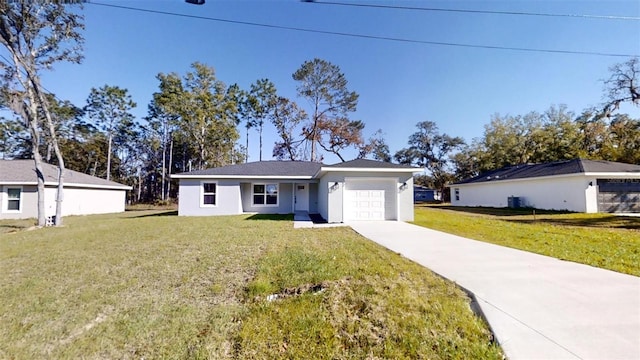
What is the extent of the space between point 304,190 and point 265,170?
2.88 metres

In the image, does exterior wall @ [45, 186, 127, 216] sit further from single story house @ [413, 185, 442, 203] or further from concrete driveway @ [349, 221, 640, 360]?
single story house @ [413, 185, 442, 203]

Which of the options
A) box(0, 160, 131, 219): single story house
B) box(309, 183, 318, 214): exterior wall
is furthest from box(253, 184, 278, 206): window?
box(0, 160, 131, 219): single story house

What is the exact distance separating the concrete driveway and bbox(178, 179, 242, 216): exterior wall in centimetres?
1300

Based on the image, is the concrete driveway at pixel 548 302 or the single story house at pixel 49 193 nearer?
the concrete driveway at pixel 548 302

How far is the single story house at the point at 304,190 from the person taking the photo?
12.1 metres

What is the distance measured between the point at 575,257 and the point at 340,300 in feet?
18.1

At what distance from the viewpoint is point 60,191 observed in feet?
43.0

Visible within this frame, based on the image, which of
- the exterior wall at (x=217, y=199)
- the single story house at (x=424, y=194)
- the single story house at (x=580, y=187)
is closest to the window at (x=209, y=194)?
the exterior wall at (x=217, y=199)

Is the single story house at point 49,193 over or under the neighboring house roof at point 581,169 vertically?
under

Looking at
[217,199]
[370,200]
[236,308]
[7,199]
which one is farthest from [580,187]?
[7,199]

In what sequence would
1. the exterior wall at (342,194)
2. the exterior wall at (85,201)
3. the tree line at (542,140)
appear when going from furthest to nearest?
the tree line at (542,140) < the exterior wall at (85,201) < the exterior wall at (342,194)

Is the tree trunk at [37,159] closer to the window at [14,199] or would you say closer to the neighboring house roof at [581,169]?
the window at [14,199]

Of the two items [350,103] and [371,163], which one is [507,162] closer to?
[350,103]

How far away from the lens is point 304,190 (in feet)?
58.1
